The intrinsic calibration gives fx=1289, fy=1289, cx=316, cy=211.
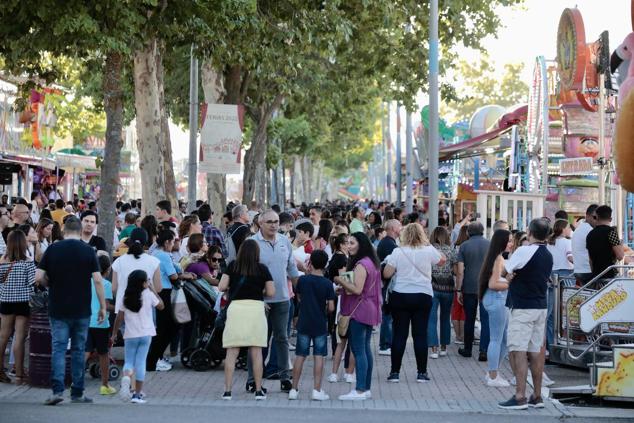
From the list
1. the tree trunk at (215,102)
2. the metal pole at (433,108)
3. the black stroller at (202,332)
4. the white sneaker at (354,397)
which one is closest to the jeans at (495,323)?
the white sneaker at (354,397)

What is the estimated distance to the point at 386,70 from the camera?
1302 inches

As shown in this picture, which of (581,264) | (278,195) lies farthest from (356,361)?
(278,195)

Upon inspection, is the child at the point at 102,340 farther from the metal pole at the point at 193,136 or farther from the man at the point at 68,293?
the metal pole at the point at 193,136

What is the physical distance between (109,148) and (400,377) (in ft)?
22.2

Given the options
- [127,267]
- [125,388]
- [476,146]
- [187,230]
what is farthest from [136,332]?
[476,146]

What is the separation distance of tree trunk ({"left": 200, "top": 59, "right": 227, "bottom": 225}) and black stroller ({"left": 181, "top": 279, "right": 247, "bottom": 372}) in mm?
17102

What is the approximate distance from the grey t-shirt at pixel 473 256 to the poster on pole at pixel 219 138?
31.3 feet

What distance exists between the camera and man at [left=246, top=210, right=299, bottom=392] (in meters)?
12.9

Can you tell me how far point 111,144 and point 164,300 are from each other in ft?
17.5

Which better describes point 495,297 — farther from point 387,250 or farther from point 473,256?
point 387,250

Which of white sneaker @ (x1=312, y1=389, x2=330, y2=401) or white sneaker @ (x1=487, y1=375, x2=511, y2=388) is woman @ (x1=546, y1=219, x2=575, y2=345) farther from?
white sneaker @ (x1=312, y1=389, x2=330, y2=401)

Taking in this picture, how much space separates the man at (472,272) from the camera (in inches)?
619

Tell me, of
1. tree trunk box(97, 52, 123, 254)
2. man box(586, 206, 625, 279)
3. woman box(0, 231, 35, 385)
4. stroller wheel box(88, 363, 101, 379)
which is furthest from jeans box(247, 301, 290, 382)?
tree trunk box(97, 52, 123, 254)

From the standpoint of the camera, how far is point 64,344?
38.8 feet
